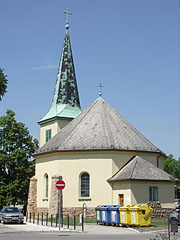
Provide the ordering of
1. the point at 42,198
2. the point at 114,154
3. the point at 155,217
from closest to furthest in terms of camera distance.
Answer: the point at 155,217
the point at 114,154
the point at 42,198

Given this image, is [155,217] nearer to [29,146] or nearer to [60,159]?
[60,159]

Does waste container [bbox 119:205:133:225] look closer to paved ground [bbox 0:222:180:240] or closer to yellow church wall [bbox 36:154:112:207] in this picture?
paved ground [bbox 0:222:180:240]

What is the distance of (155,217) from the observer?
1196 inches

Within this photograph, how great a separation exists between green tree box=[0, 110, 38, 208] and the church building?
21.1 ft

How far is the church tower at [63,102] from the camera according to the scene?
44.0 metres

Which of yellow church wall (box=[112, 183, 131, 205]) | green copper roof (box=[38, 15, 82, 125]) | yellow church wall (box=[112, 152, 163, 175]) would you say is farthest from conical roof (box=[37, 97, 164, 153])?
green copper roof (box=[38, 15, 82, 125])

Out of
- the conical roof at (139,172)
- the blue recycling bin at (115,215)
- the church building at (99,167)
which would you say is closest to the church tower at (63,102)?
the church building at (99,167)

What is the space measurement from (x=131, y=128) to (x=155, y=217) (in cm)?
1084

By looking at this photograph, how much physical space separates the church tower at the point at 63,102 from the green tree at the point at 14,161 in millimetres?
2461

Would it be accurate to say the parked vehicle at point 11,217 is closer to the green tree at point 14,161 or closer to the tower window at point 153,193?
the tower window at point 153,193

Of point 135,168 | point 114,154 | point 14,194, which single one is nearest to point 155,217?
point 135,168

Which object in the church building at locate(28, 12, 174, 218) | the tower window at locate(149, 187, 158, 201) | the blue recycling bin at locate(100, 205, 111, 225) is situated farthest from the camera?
the church building at locate(28, 12, 174, 218)

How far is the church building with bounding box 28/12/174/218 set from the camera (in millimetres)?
31828

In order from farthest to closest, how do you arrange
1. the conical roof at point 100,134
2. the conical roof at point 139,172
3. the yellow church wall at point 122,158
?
the conical roof at point 100,134, the yellow church wall at point 122,158, the conical roof at point 139,172
